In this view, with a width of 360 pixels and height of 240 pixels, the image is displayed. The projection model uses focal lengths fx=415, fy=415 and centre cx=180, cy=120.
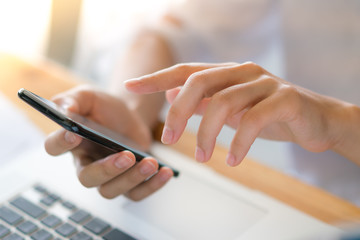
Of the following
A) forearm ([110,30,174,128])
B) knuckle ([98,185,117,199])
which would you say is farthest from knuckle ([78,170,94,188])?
forearm ([110,30,174,128])

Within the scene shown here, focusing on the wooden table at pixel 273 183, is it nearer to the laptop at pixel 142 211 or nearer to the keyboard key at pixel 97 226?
the laptop at pixel 142 211

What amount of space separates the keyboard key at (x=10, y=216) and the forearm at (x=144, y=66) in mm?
251

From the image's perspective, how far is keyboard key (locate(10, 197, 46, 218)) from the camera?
403 mm

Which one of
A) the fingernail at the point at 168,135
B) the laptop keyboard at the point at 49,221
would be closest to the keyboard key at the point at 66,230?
the laptop keyboard at the point at 49,221

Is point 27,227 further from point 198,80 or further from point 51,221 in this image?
point 198,80

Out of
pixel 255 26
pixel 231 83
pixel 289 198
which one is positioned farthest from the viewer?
pixel 255 26

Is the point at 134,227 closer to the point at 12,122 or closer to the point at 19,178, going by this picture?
the point at 19,178

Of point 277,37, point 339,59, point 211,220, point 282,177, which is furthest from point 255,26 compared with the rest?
point 211,220

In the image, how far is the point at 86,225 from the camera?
0.39 meters

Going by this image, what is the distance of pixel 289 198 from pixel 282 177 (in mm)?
56

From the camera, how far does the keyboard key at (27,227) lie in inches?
15.0

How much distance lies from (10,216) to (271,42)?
19.1 inches

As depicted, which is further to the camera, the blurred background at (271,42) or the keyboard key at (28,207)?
the blurred background at (271,42)

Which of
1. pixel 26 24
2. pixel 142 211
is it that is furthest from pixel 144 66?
pixel 26 24
